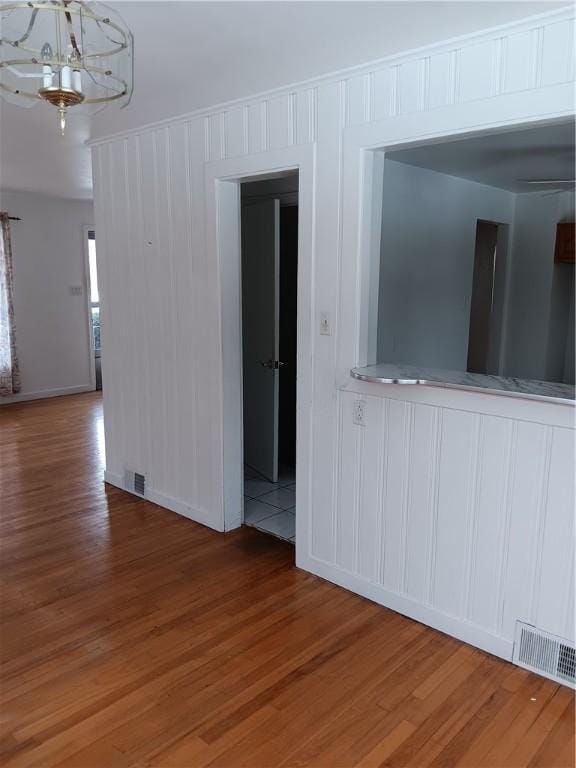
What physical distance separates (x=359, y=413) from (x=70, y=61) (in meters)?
1.76

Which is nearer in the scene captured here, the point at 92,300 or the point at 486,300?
the point at 486,300

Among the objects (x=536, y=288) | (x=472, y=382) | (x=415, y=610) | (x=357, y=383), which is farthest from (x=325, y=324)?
(x=536, y=288)

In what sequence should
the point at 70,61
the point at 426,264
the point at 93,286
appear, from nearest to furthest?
the point at 70,61 < the point at 426,264 < the point at 93,286

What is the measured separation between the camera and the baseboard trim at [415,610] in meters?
2.36

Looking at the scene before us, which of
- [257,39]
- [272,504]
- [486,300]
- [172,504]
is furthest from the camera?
[486,300]

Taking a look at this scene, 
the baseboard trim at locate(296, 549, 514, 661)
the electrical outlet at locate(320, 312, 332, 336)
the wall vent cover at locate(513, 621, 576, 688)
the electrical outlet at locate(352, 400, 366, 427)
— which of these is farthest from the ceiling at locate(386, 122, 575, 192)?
the wall vent cover at locate(513, 621, 576, 688)

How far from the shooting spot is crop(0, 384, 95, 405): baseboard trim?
22.5 feet

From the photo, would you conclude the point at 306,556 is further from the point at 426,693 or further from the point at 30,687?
the point at 30,687

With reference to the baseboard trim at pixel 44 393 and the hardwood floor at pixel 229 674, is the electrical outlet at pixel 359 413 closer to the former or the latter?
the hardwood floor at pixel 229 674

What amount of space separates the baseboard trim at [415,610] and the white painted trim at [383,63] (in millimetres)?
2220

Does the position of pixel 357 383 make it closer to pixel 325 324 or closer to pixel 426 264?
pixel 325 324

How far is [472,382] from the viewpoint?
230 cm

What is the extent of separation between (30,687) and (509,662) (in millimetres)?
1819

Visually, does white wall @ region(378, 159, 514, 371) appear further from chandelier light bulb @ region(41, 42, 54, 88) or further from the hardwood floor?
chandelier light bulb @ region(41, 42, 54, 88)
